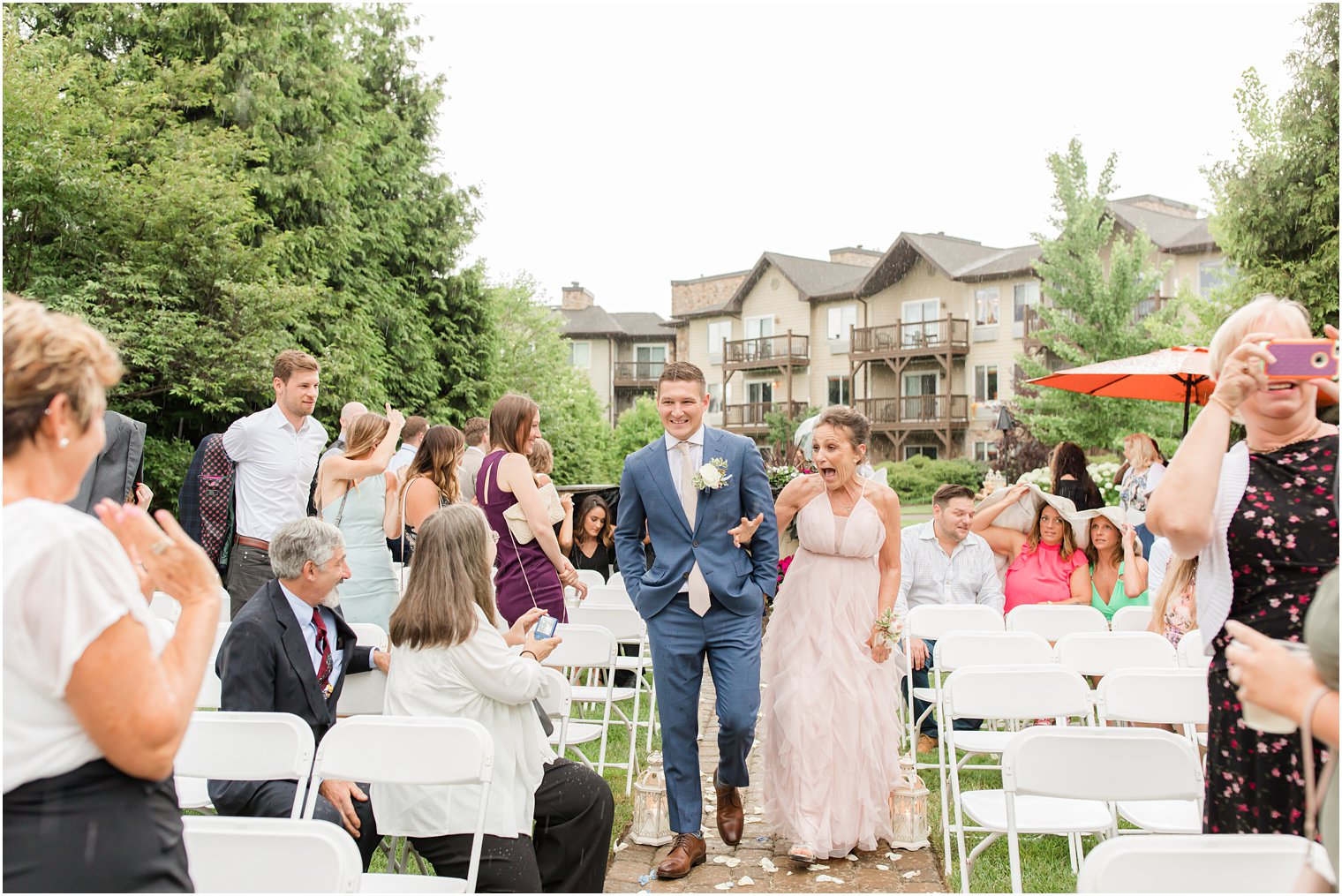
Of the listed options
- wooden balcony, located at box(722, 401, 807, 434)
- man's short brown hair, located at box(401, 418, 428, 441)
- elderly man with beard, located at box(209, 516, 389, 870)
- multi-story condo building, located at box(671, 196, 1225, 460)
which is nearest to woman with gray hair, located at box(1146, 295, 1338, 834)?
elderly man with beard, located at box(209, 516, 389, 870)

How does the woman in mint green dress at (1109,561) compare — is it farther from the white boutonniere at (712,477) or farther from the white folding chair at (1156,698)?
the white boutonniere at (712,477)

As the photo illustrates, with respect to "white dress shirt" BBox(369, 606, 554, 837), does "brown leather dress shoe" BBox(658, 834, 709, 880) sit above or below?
below

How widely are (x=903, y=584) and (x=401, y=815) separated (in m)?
4.42

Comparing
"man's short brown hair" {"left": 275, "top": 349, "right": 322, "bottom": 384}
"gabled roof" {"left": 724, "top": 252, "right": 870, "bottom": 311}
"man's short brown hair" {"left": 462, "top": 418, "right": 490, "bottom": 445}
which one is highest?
"gabled roof" {"left": 724, "top": 252, "right": 870, "bottom": 311}

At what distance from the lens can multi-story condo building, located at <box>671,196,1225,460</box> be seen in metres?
38.2

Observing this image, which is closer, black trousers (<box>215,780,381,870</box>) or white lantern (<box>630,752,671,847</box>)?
black trousers (<box>215,780,381,870</box>)

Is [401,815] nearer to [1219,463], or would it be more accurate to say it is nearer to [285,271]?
[1219,463]

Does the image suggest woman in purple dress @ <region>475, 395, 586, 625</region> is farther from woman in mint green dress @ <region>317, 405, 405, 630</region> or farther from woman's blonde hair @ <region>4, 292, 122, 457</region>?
woman's blonde hair @ <region>4, 292, 122, 457</region>

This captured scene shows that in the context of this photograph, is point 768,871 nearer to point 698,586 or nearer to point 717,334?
point 698,586

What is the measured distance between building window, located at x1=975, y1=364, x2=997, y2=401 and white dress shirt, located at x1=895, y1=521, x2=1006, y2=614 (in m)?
33.3

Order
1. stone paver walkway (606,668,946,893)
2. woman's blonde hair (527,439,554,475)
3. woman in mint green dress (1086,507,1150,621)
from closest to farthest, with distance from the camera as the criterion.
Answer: stone paver walkway (606,668,946,893), woman in mint green dress (1086,507,1150,621), woman's blonde hair (527,439,554,475)

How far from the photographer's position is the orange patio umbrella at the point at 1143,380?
8.64 metres

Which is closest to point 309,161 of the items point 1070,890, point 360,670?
point 360,670

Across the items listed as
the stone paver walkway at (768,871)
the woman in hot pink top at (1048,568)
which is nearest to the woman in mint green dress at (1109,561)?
the woman in hot pink top at (1048,568)
